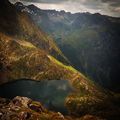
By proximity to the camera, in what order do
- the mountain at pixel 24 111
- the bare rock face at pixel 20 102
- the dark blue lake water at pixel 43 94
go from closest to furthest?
1. the mountain at pixel 24 111
2. the bare rock face at pixel 20 102
3. the dark blue lake water at pixel 43 94

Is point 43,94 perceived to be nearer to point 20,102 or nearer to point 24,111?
point 20,102

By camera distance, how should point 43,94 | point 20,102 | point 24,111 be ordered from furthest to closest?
point 43,94, point 20,102, point 24,111

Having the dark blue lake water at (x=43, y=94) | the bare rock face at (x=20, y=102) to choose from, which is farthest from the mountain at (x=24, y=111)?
the dark blue lake water at (x=43, y=94)

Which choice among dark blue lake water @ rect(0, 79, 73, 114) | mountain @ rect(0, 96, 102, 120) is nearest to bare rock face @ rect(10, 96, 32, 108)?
mountain @ rect(0, 96, 102, 120)

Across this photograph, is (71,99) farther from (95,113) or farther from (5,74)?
(5,74)

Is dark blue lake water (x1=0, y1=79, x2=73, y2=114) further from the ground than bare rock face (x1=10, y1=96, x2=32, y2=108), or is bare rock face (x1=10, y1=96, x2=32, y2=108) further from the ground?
bare rock face (x1=10, y1=96, x2=32, y2=108)

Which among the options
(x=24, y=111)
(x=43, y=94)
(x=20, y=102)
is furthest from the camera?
(x=43, y=94)

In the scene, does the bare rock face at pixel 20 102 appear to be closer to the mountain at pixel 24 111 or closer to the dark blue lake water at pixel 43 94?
the mountain at pixel 24 111

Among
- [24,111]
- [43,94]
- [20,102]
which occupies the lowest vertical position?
[43,94]

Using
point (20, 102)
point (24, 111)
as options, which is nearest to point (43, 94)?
point (20, 102)

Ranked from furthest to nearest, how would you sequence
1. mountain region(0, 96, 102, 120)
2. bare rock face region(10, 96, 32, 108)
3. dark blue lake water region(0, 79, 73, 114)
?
dark blue lake water region(0, 79, 73, 114) < bare rock face region(10, 96, 32, 108) < mountain region(0, 96, 102, 120)

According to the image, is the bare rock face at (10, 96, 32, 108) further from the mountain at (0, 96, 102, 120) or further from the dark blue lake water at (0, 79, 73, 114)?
the dark blue lake water at (0, 79, 73, 114)

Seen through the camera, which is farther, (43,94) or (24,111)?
(43,94)
